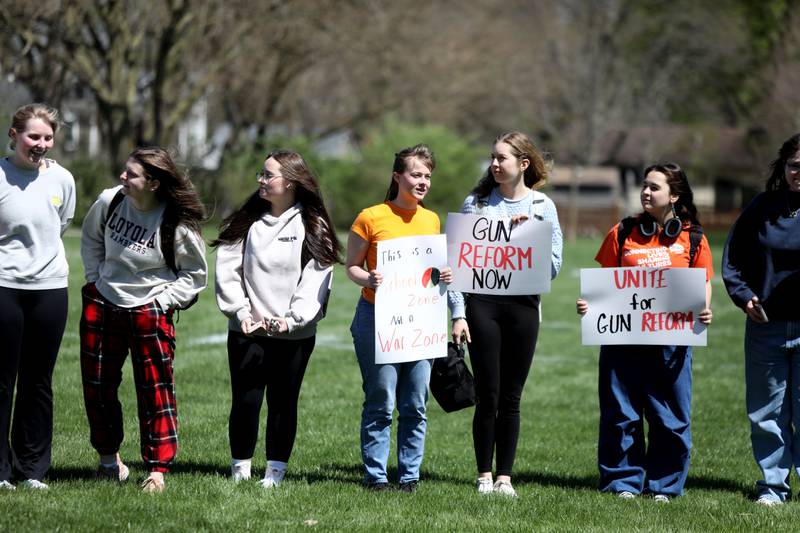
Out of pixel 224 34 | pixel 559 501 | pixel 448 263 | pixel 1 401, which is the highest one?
pixel 224 34

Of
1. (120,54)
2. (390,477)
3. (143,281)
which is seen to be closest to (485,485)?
(390,477)

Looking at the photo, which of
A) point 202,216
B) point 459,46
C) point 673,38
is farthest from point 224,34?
point 673,38

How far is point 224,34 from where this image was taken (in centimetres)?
3194

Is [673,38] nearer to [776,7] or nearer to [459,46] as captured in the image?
[776,7]

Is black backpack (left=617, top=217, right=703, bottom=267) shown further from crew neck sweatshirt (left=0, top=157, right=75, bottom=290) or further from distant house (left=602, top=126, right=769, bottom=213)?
distant house (left=602, top=126, right=769, bottom=213)

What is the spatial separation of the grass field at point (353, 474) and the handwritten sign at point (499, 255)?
1.28 metres

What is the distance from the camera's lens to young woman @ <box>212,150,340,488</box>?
6504 millimetres

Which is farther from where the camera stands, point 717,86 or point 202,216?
point 717,86

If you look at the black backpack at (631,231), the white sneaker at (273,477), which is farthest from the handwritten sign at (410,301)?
the black backpack at (631,231)

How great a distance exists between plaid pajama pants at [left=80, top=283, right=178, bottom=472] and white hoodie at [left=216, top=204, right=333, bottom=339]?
435 mm

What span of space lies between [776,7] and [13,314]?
66.1 m

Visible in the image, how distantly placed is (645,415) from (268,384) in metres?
2.37

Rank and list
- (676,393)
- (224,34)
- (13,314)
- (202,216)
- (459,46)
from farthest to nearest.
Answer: (459,46)
(224,34)
(676,393)
(202,216)
(13,314)

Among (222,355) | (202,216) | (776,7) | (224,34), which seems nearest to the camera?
(202,216)
